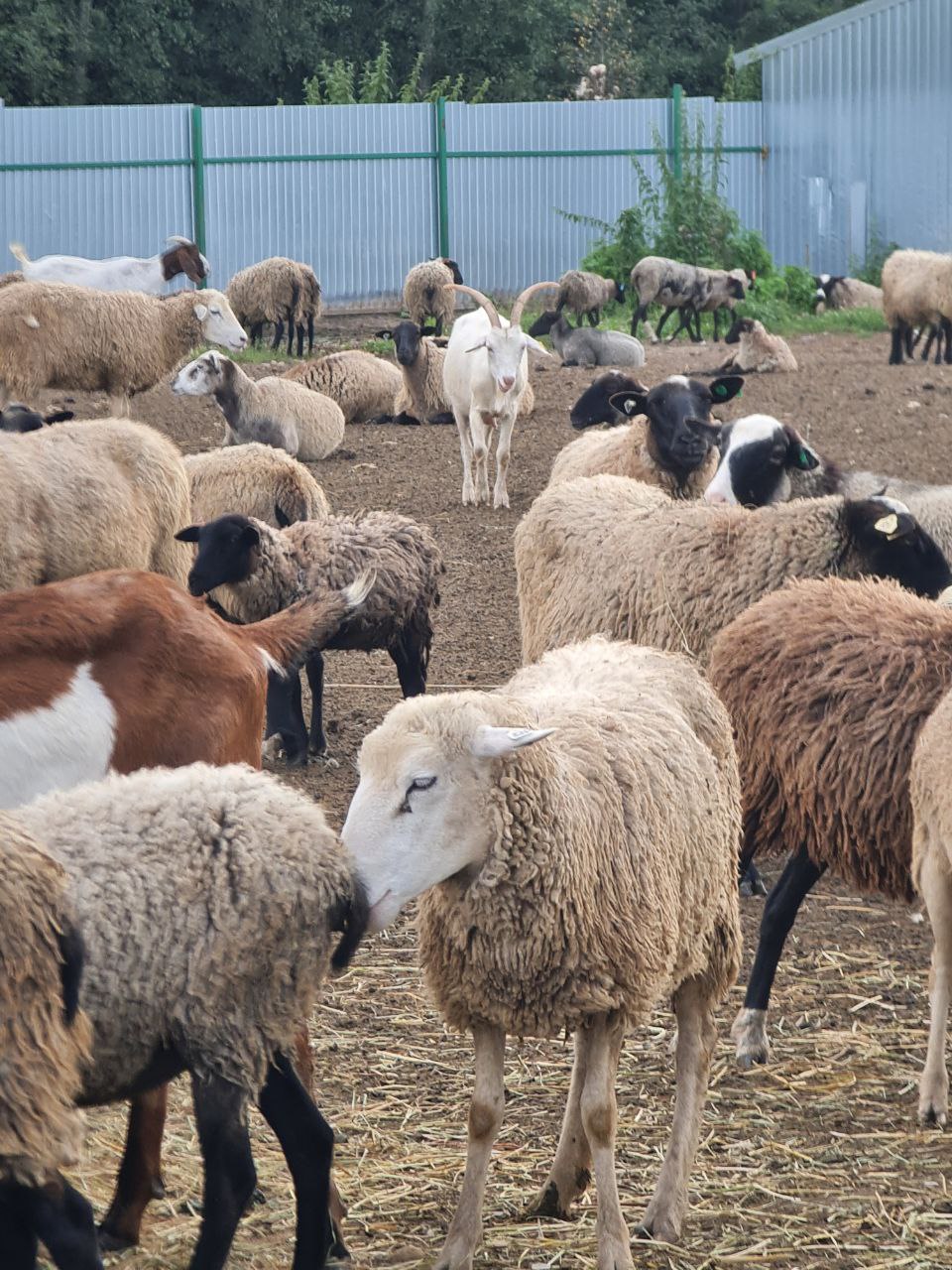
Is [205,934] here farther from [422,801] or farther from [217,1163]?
[422,801]

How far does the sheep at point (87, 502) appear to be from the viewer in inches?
259

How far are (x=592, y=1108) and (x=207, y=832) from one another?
100cm

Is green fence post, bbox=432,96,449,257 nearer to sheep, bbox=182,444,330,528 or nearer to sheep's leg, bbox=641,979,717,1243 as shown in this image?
sheep, bbox=182,444,330,528

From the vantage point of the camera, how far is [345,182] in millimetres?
25453

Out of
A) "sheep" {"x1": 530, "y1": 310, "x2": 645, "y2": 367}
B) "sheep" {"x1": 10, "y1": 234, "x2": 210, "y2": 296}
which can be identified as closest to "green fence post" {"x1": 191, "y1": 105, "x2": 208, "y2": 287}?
"sheep" {"x1": 10, "y1": 234, "x2": 210, "y2": 296}

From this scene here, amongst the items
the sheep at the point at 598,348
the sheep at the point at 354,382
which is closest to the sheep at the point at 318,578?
the sheep at the point at 354,382

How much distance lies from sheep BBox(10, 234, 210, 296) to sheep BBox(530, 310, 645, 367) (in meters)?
4.14

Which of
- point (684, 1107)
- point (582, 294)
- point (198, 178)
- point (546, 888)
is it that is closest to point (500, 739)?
point (546, 888)

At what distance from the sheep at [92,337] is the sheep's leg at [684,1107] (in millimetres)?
10965

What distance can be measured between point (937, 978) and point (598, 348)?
15.2m

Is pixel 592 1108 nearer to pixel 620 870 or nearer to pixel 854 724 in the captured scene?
pixel 620 870

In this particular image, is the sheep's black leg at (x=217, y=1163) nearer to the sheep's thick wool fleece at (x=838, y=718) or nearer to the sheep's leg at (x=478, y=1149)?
the sheep's leg at (x=478, y=1149)

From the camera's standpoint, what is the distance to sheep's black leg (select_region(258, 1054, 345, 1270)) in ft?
11.3

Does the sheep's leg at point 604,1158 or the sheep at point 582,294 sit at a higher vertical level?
the sheep at point 582,294
